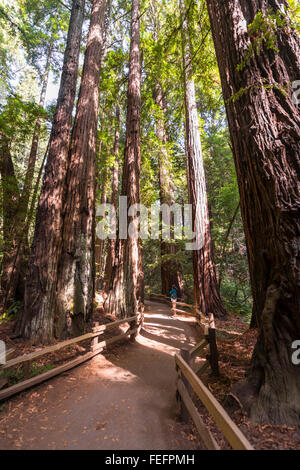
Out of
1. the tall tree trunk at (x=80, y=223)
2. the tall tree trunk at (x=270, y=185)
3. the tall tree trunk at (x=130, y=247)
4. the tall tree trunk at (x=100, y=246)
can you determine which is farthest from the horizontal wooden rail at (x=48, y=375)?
the tall tree trunk at (x=100, y=246)

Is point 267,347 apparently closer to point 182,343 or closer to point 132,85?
point 182,343

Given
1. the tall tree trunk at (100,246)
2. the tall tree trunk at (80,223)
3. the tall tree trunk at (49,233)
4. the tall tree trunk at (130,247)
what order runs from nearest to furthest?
the tall tree trunk at (49,233), the tall tree trunk at (80,223), the tall tree trunk at (130,247), the tall tree trunk at (100,246)

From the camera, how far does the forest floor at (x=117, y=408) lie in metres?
2.69

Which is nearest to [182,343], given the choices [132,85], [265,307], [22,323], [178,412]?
[178,412]

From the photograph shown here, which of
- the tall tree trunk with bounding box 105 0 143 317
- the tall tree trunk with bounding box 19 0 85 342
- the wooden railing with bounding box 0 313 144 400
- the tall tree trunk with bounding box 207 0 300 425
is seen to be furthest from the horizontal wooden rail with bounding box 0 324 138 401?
the tall tree trunk with bounding box 207 0 300 425

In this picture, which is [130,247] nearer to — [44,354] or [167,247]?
[44,354]

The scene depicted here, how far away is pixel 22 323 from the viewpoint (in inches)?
221

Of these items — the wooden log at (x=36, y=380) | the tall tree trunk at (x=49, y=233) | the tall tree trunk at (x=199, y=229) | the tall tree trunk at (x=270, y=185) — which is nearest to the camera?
the tall tree trunk at (x=270, y=185)

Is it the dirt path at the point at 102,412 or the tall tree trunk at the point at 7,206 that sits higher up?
the tall tree trunk at the point at 7,206

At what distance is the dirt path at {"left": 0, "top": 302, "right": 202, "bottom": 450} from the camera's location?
2768 millimetres

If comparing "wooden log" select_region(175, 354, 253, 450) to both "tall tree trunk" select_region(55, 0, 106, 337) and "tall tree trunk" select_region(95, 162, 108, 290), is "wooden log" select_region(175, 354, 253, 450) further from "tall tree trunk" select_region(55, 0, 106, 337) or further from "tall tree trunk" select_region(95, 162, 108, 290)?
"tall tree trunk" select_region(95, 162, 108, 290)

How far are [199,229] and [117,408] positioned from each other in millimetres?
7652

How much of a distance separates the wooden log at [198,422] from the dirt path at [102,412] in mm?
353

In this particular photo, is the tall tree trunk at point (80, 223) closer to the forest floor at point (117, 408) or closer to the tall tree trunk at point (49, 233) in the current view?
the tall tree trunk at point (49, 233)
